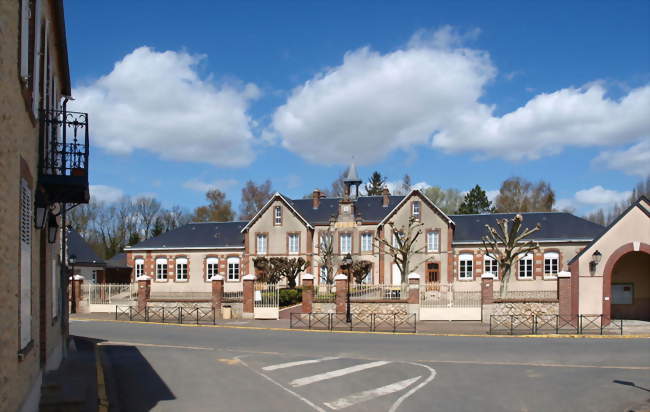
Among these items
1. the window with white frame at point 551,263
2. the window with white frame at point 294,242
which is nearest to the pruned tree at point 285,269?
the window with white frame at point 294,242

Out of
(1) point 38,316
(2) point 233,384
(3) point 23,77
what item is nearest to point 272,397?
(2) point 233,384

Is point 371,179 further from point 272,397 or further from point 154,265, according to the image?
point 272,397

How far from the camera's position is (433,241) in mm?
46188

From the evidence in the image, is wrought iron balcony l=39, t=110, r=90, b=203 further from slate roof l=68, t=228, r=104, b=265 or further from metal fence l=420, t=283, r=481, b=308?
→ slate roof l=68, t=228, r=104, b=265

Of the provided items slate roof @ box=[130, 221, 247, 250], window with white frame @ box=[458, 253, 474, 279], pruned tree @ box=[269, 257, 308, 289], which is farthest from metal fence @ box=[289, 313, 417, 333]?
slate roof @ box=[130, 221, 247, 250]

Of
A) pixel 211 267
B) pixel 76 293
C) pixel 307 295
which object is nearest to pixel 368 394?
pixel 307 295

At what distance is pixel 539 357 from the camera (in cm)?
1845

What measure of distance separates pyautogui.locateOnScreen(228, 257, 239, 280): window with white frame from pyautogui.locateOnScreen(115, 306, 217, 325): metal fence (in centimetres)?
1553

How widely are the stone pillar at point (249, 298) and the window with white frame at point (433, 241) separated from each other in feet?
58.0

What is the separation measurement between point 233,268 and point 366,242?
1088cm

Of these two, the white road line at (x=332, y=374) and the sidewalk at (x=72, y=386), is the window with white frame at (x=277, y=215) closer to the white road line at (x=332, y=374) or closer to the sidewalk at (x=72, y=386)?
the sidewalk at (x=72, y=386)

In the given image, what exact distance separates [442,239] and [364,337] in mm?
22979

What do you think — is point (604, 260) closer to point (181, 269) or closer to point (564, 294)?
point (564, 294)

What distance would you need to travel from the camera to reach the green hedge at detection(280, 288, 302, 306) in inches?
1361
